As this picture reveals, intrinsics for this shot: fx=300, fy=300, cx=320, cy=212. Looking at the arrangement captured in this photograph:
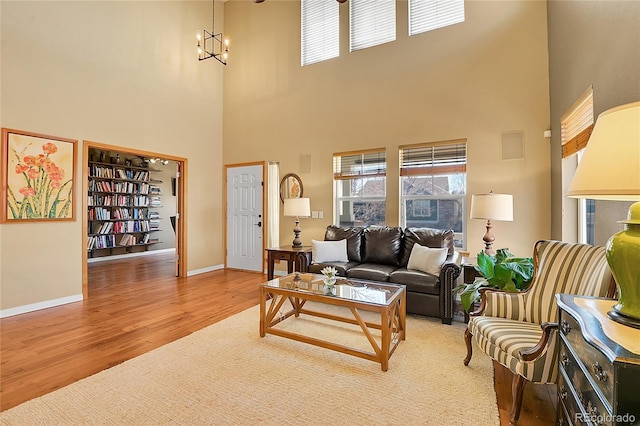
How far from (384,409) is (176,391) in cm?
131

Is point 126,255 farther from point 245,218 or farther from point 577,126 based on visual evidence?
point 577,126

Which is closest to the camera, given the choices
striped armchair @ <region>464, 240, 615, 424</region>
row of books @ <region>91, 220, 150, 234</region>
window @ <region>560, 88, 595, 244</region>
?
striped armchair @ <region>464, 240, 615, 424</region>

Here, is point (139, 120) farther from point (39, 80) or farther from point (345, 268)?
point (345, 268)

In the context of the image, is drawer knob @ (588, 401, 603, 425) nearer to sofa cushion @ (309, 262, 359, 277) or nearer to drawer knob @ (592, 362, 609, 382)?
drawer knob @ (592, 362, 609, 382)

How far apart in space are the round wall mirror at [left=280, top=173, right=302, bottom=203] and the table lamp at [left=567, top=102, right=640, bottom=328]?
4251 millimetres

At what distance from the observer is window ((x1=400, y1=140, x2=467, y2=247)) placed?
13.4ft

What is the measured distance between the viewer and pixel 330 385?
199 centimetres

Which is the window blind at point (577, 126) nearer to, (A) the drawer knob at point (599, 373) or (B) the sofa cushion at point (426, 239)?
(B) the sofa cushion at point (426, 239)

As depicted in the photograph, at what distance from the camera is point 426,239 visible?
3707mm

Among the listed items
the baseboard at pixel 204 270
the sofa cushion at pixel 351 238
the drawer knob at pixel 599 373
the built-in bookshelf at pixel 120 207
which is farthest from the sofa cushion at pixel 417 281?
the built-in bookshelf at pixel 120 207

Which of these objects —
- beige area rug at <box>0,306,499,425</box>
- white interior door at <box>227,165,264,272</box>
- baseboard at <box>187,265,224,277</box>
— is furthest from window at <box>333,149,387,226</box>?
baseboard at <box>187,265,224,277</box>

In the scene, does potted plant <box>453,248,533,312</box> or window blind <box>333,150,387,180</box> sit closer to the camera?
potted plant <box>453,248,533,312</box>

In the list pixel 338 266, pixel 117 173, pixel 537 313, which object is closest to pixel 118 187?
pixel 117 173

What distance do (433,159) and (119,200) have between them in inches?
275
